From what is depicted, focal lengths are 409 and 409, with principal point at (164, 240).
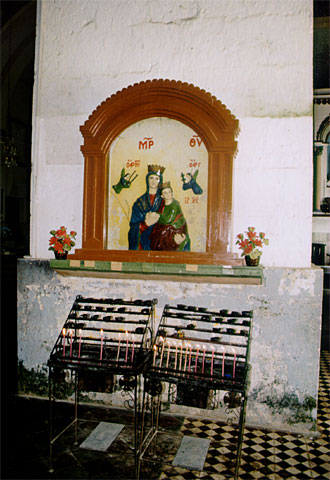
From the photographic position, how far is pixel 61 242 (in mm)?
4066

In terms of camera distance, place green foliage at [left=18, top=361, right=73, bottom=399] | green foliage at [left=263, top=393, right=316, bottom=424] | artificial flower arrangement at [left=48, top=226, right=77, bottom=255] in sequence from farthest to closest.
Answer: green foliage at [left=18, top=361, right=73, bottom=399] → artificial flower arrangement at [left=48, top=226, right=77, bottom=255] → green foliage at [left=263, top=393, right=316, bottom=424]

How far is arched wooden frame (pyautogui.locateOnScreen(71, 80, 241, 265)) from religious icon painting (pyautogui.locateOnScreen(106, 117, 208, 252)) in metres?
0.09

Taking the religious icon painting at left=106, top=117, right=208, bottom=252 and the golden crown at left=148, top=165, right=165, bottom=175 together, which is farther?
the golden crown at left=148, top=165, right=165, bottom=175

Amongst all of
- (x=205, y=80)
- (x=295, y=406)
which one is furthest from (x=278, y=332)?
(x=205, y=80)

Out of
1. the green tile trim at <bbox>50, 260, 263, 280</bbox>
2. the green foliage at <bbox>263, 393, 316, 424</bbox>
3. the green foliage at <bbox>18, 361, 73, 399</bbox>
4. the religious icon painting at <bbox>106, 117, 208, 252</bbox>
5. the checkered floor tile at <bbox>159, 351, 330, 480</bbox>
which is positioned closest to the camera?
the checkered floor tile at <bbox>159, 351, 330, 480</bbox>

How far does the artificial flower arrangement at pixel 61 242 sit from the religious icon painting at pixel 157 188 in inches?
15.6

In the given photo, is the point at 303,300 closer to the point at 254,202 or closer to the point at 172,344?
the point at 254,202

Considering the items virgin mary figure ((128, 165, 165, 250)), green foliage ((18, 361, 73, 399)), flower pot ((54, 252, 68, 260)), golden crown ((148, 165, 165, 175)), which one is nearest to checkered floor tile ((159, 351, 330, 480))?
green foliage ((18, 361, 73, 399))

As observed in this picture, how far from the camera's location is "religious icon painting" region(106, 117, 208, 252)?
392 cm

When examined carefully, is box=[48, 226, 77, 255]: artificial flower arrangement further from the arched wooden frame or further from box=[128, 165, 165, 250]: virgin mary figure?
box=[128, 165, 165, 250]: virgin mary figure

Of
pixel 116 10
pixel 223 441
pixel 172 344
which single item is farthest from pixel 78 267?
pixel 116 10

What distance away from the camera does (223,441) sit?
3549mm

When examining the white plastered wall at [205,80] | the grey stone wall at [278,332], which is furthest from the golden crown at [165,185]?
the grey stone wall at [278,332]

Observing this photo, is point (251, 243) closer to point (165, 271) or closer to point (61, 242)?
point (165, 271)
